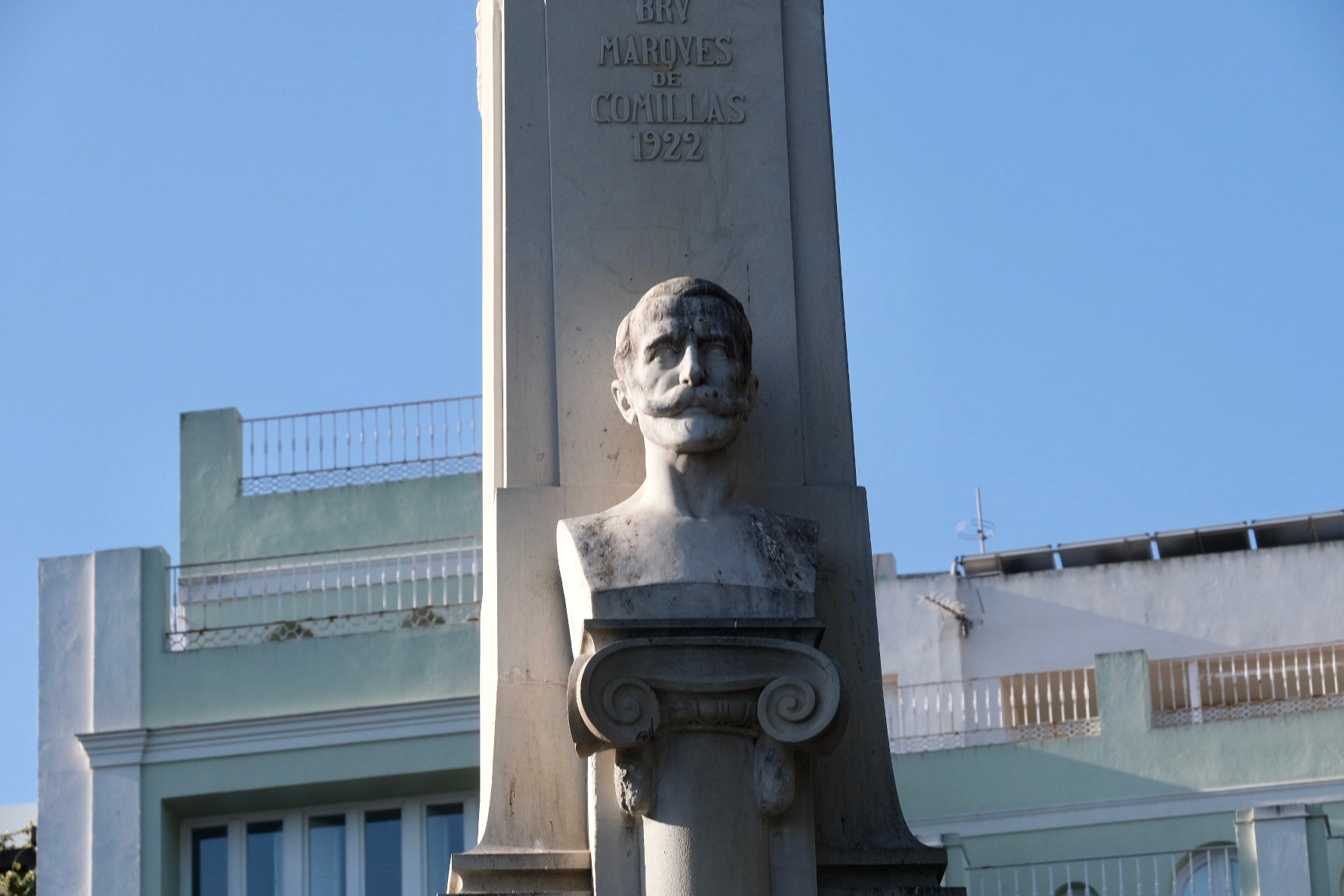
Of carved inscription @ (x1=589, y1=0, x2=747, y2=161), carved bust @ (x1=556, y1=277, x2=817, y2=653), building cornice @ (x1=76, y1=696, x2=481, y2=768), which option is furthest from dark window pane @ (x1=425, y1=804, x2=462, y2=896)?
carved bust @ (x1=556, y1=277, x2=817, y2=653)

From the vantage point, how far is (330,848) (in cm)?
2319

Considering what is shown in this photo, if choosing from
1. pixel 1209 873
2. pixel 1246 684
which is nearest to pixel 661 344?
pixel 1209 873

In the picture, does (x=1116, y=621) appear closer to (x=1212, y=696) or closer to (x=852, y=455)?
(x=1212, y=696)

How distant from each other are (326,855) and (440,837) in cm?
95

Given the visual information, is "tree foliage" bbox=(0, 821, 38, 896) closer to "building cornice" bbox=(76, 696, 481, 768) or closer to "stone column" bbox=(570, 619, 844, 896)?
"building cornice" bbox=(76, 696, 481, 768)

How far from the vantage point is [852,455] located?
9.36 metres

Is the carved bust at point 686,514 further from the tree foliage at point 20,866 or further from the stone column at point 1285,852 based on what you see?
the tree foliage at point 20,866

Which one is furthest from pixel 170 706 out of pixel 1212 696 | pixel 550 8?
pixel 550 8

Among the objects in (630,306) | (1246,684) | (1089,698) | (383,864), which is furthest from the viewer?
(1246,684)

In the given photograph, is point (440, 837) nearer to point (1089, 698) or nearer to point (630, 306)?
point (1089, 698)

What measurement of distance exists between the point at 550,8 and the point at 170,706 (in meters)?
14.6

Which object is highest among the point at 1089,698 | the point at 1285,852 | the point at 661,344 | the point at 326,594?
the point at 326,594

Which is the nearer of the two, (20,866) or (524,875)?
(524,875)

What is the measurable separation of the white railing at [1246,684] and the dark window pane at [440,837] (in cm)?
749
